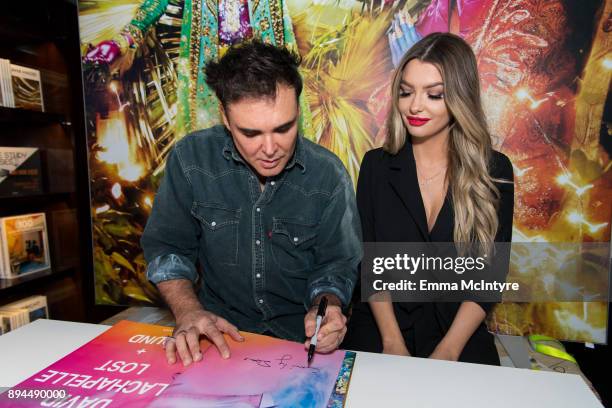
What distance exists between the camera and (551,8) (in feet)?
5.95

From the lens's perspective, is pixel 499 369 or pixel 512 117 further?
pixel 512 117

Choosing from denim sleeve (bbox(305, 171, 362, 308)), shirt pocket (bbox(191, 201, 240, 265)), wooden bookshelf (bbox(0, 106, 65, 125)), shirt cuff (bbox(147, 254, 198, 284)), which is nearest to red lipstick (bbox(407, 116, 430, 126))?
denim sleeve (bbox(305, 171, 362, 308))

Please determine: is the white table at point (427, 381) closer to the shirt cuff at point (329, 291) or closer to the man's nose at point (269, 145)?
the shirt cuff at point (329, 291)

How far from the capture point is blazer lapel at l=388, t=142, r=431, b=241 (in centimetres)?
147

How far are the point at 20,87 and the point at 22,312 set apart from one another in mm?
1214

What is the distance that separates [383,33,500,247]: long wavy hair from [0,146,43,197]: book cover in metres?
2.03

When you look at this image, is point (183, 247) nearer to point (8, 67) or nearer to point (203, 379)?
point (203, 379)

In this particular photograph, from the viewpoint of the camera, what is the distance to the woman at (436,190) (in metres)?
1.39

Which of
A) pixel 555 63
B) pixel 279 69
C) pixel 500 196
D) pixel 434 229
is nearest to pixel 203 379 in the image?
pixel 279 69

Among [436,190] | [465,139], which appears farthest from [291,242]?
[465,139]

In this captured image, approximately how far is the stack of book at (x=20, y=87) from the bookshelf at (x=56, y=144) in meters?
0.06

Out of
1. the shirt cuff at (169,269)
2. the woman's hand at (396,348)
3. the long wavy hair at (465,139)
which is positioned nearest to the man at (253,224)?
the shirt cuff at (169,269)

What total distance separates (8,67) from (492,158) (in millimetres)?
2384

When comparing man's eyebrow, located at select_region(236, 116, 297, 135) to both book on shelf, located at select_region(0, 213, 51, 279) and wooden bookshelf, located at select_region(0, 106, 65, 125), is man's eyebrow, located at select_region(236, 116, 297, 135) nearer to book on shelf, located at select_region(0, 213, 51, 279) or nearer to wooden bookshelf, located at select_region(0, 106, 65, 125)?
wooden bookshelf, located at select_region(0, 106, 65, 125)
